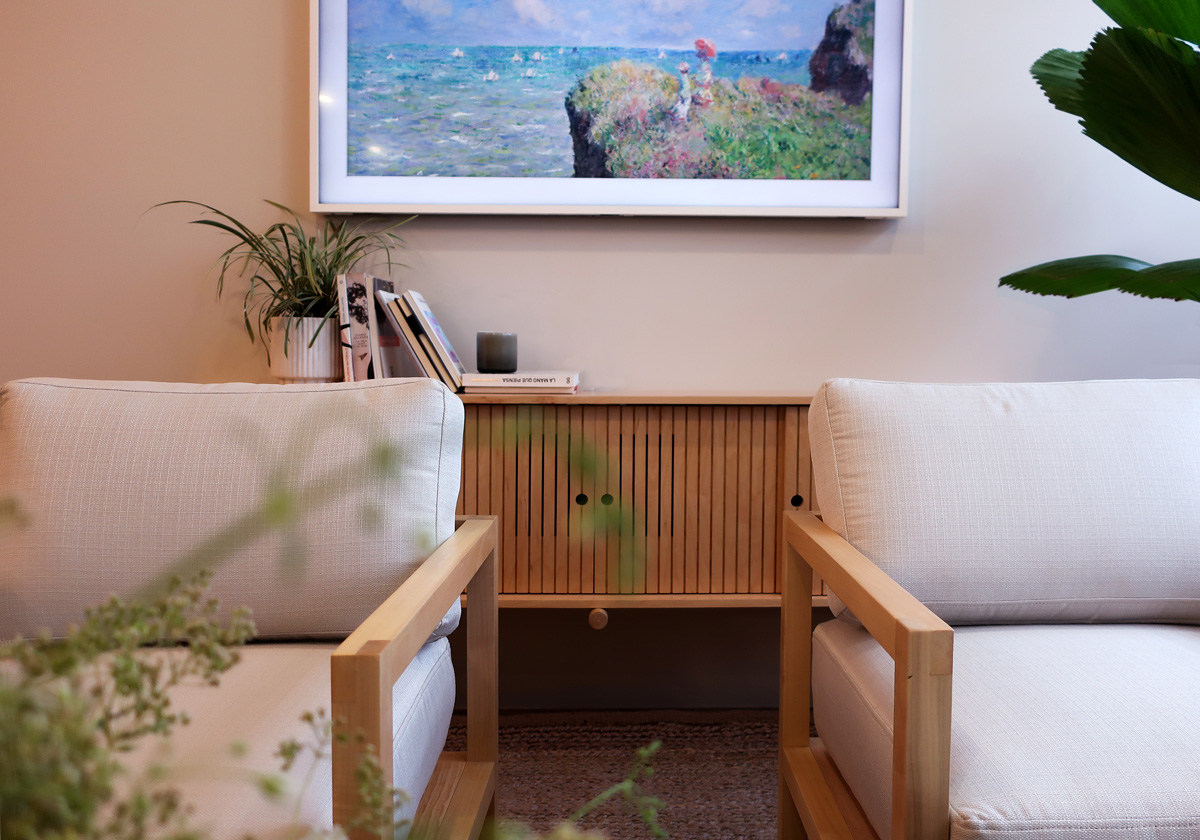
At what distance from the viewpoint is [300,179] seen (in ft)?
6.30

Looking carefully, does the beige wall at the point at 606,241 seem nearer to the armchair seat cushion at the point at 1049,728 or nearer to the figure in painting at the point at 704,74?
the figure in painting at the point at 704,74

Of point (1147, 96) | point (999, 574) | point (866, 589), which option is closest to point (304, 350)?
point (866, 589)

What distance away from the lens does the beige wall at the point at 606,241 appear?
1.89 metres

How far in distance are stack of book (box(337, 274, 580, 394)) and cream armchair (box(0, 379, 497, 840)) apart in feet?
1.61

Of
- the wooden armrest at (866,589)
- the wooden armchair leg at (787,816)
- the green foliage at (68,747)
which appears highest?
the green foliage at (68,747)

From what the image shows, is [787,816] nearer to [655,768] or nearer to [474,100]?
[655,768]

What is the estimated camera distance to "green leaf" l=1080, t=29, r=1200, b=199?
1.27 m

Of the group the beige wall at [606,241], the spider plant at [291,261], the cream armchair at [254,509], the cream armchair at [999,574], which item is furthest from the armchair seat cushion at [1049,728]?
the spider plant at [291,261]

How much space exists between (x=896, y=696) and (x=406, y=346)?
4.11 feet

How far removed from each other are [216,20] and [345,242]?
62 cm

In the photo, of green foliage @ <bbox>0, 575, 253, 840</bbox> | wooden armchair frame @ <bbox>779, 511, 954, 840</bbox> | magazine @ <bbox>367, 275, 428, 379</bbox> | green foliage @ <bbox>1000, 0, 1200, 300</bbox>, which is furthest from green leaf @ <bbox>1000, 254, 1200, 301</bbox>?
green foliage @ <bbox>0, 575, 253, 840</bbox>

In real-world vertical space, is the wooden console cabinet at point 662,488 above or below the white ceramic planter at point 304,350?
below

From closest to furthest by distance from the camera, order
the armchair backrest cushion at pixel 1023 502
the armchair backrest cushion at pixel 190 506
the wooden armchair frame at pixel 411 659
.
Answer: the wooden armchair frame at pixel 411 659, the armchair backrest cushion at pixel 190 506, the armchair backrest cushion at pixel 1023 502

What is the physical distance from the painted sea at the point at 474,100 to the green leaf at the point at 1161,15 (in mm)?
707
